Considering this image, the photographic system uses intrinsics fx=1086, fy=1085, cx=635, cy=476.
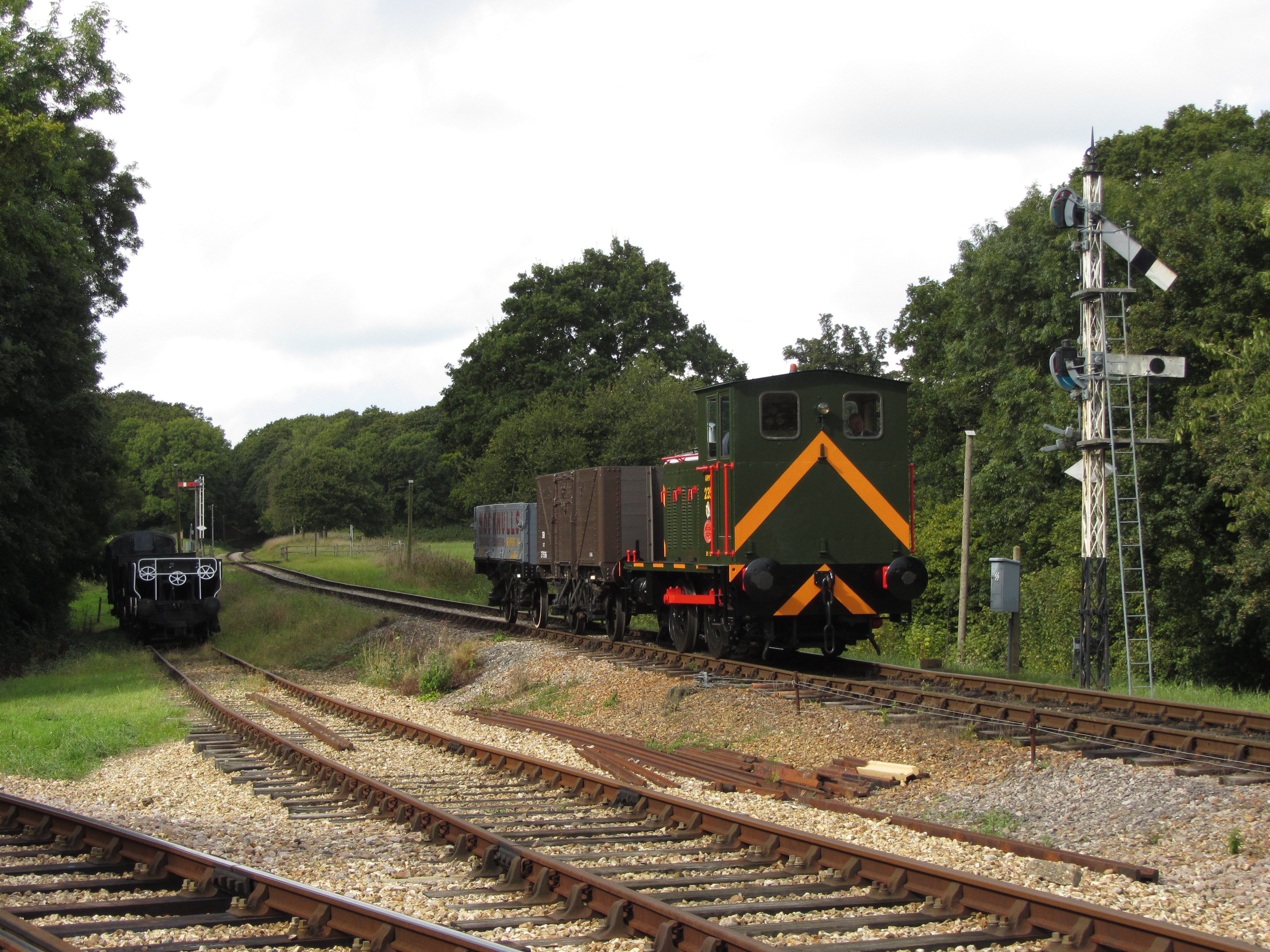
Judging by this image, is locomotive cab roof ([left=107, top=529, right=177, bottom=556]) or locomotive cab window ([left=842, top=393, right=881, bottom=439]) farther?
locomotive cab roof ([left=107, top=529, right=177, bottom=556])

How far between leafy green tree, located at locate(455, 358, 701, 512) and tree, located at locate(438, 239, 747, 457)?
25.0 feet

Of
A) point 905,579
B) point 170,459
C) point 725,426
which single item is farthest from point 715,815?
point 170,459

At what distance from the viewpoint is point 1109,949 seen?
4.75m

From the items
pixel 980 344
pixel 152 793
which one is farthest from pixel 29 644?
pixel 980 344

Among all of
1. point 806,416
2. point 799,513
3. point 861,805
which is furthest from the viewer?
point 806,416

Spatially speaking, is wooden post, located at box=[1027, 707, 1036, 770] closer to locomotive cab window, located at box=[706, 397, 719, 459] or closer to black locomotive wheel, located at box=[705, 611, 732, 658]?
black locomotive wheel, located at box=[705, 611, 732, 658]

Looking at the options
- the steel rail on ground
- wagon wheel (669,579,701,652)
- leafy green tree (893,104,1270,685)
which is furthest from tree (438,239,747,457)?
the steel rail on ground

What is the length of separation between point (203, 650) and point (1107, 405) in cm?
1903

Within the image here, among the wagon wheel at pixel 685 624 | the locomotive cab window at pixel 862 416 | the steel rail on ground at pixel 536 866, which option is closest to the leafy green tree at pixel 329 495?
the wagon wheel at pixel 685 624

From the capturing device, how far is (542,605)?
23.2m

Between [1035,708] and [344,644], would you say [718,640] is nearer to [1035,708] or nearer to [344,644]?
[1035,708]

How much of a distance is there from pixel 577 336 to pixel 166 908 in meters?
44.7

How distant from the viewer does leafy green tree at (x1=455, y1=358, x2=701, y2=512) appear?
37.5 metres

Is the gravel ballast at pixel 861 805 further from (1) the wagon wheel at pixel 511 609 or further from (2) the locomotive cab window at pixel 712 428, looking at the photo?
(1) the wagon wheel at pixel 511 609
